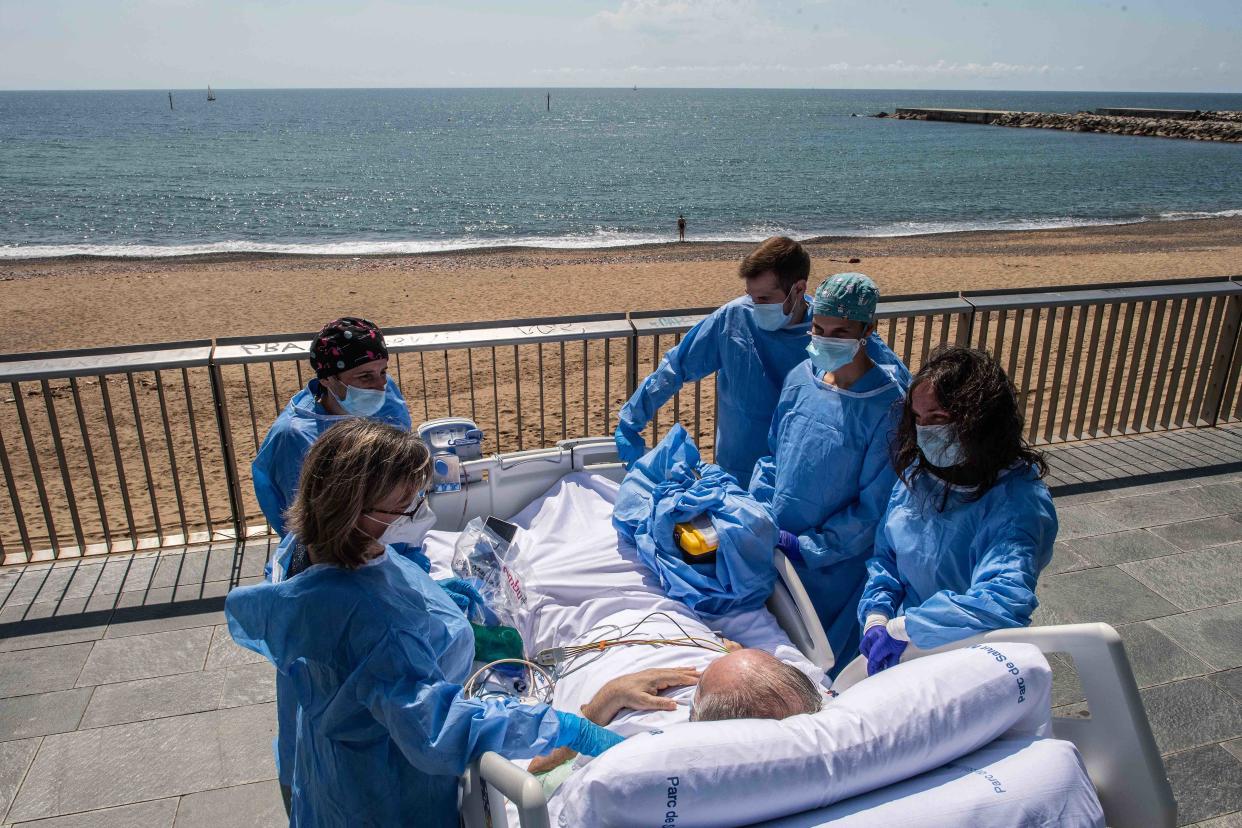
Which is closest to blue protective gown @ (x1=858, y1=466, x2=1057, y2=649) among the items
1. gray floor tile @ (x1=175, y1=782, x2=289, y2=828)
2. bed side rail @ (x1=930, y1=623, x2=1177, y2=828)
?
bed side rail @ (x1=930, y1=623, x2=1177, y2=828)

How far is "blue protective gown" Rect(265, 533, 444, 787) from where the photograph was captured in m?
2.27

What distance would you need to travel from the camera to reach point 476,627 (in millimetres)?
3000

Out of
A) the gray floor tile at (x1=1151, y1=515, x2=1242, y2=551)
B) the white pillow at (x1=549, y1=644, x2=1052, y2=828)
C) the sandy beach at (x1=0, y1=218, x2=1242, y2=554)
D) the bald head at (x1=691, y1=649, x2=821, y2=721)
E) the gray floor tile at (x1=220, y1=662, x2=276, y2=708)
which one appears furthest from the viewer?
the sandy beach at (x1=0, y1=218, x2=1242, y2=554)

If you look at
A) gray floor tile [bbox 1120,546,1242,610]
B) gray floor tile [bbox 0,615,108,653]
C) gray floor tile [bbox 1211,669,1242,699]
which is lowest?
gray floor tile [bbox 1120,546,1242,610]

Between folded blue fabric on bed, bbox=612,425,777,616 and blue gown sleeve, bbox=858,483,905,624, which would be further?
folded blue fabric on bed, bbox=612,425,777,616

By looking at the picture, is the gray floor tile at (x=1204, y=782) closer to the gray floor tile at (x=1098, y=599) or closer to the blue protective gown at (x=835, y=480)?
the gray floor tile at (x=1098, y=599)

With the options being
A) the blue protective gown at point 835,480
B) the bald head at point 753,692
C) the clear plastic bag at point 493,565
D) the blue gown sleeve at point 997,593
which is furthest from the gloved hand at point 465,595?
the blue gown sleeve at point 997,593

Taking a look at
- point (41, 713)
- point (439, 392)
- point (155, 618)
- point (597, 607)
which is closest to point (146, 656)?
point (155, 618)

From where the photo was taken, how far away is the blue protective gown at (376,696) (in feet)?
6.64

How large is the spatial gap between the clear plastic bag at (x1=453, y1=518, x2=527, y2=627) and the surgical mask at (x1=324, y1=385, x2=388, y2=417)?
0.70 m

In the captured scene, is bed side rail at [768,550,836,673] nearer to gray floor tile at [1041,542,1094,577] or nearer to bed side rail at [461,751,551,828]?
bed side rail at [461,751,551,828]

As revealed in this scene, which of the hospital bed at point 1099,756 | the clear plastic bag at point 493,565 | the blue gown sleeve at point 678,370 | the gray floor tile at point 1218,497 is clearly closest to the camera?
the hospital bed at point 1099,756

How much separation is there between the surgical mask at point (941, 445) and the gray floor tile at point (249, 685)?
2.80m

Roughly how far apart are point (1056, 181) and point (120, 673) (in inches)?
1982
